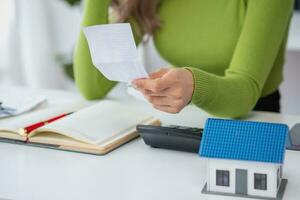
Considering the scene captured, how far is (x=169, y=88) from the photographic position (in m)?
1.28

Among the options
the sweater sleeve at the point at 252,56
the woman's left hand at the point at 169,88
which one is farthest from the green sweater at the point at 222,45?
the woman's left hand at the point at 169,88

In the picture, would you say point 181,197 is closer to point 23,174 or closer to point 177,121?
point 23,174

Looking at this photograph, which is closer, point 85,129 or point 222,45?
point 85,129

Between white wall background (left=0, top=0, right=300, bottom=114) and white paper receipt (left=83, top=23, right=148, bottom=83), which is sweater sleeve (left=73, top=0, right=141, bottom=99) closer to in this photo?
white paper receipt (left=83, top=23, right=148, bottom=83)

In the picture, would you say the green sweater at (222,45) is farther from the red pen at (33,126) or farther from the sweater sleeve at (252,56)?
the red pen at (33,126)

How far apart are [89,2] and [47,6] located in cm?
161

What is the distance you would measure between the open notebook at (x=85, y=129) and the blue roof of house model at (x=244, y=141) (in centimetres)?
30

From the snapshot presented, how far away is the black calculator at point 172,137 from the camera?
4.31ft

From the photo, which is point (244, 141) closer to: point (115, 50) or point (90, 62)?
point (115, 50)

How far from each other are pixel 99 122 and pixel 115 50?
27 cm

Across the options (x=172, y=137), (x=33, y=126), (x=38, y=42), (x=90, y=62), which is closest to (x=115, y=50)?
(x=172, y=137)

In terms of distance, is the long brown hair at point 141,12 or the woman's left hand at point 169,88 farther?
the long brown hair at point 141,12

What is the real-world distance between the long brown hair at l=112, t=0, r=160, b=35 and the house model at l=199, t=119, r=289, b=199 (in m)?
0.73

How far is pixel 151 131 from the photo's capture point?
4.44 ft
